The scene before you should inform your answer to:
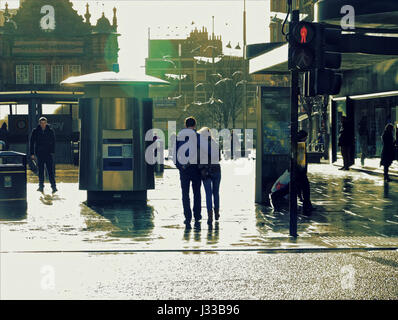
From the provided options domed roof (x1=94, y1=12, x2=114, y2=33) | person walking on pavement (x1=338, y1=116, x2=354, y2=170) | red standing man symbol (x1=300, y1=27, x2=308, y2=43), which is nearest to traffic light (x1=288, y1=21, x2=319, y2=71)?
red standing man symbol (x1=300, y1=27, x2=308, y2=43)

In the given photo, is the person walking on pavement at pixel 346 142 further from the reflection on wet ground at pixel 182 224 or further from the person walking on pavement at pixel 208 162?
the person walking on pavement at pixel 208 162

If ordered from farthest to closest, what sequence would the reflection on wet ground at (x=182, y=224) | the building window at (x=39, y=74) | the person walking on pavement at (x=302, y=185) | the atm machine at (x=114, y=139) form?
the building window at (x=39, y=74)
the atm machine at (x=114, y=139)
the person walking on pavement at (x=302, y=185)
the reflection on wet ground at (x=182, y=224)

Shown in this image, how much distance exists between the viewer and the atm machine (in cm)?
1516

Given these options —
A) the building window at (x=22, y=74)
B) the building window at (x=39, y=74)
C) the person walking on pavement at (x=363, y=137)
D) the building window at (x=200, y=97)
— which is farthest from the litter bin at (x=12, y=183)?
the building window at (x=200, y=97)

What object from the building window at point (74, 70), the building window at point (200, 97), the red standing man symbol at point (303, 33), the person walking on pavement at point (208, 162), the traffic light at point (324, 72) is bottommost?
the person walking on pavement at point (208, 162)

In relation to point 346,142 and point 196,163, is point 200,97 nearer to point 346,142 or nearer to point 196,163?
point 346,142

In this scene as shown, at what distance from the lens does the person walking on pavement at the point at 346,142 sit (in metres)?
25.6

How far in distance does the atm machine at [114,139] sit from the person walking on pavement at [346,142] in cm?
1178

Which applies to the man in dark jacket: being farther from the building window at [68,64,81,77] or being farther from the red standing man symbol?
the building window at [68,64,81,77]

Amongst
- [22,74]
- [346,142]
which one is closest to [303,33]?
[346,142]

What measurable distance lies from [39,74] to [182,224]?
5865 cm

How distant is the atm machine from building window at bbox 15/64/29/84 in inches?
2164

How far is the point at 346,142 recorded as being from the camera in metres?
25.8

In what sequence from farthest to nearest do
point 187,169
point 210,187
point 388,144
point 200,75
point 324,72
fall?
1. point 200,75
2. point 388,144
3. point 210,187
4. point 187,169
5. point 324,72
